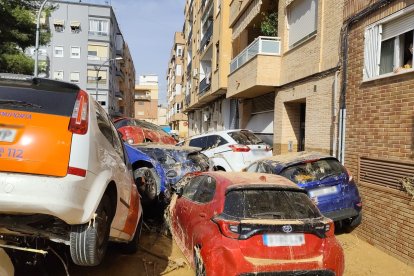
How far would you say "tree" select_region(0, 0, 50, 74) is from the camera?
58.3 feet

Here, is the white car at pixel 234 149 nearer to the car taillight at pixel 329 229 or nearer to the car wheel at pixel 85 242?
the car taillight at pixel 329 229

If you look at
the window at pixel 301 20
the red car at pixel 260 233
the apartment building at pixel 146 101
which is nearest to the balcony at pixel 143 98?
the apartment building at pixel 146 101

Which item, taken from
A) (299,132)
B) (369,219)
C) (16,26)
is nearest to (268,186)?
(369,219)

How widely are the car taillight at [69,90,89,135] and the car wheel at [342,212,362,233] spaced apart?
561 cm

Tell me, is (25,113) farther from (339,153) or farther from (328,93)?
(328,93)

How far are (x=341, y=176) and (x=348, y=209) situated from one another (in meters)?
0.58

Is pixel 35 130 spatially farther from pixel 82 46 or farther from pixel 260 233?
pixel 82 46

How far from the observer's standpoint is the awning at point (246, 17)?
50.7ft

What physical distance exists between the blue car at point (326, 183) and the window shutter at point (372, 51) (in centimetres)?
221

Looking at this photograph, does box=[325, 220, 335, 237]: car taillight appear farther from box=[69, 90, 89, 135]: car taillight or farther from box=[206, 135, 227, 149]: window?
box=[206, 135, 227, 149]: window

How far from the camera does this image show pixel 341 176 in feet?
23.0

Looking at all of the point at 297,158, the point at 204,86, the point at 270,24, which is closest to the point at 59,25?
the point at 204,86

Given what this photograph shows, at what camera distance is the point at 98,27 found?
49625 mm

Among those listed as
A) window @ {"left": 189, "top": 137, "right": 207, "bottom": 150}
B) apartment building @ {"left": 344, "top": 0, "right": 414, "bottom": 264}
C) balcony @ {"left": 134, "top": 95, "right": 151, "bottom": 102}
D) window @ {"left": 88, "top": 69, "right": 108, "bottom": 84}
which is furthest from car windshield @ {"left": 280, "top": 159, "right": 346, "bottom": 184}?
balcony @ {"left": 134, "top": 95, "right": 151, "bottom": 102}
